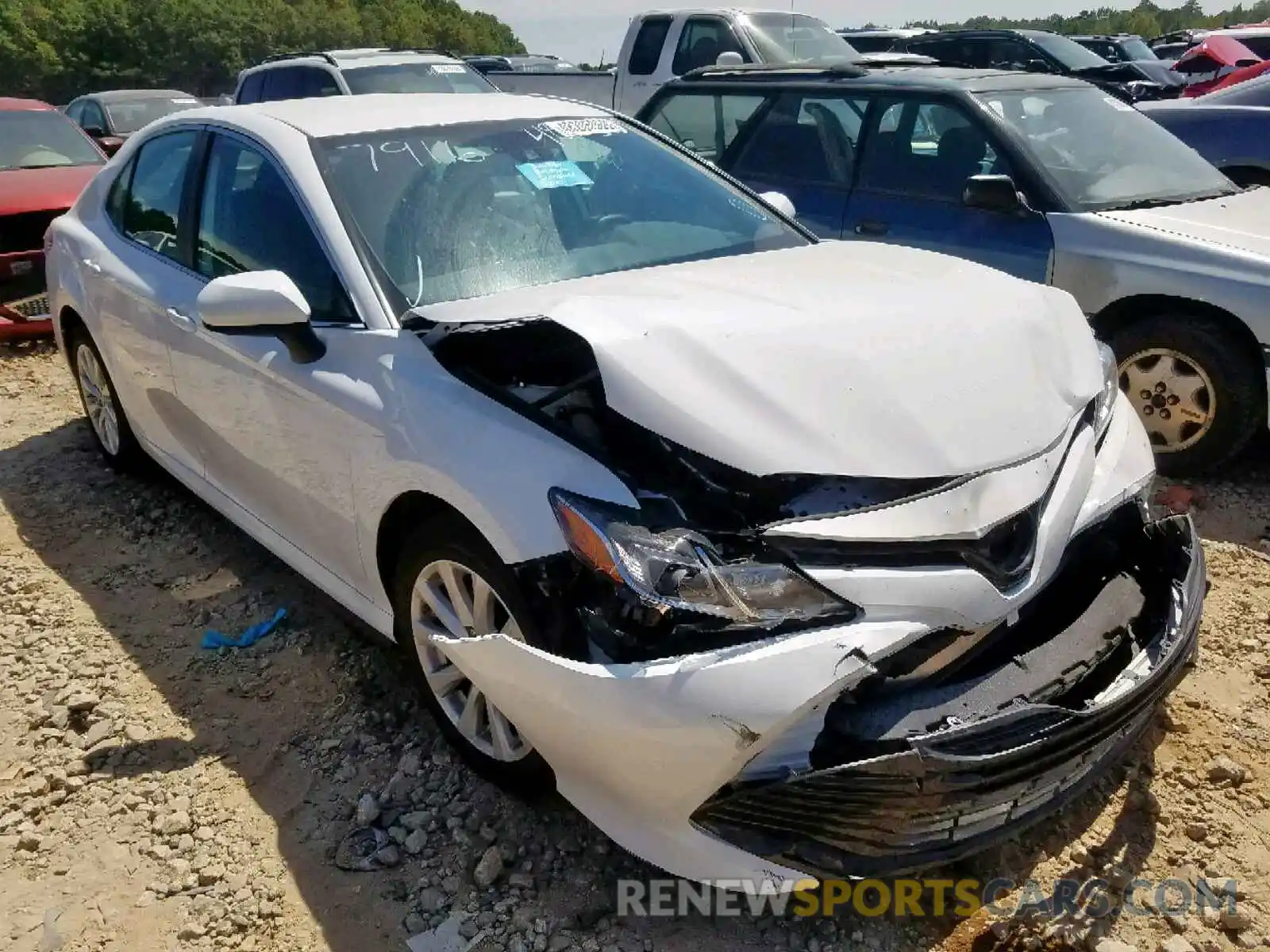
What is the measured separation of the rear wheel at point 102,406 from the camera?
14.9 feet

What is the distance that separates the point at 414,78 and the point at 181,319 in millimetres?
7417

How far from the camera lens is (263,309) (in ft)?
8.87

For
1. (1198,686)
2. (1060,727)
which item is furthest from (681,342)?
(1198,686)

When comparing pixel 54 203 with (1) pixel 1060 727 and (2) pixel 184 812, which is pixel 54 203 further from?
(1) pixel 1060 727

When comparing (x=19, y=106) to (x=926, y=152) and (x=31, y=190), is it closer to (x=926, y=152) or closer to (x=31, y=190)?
(x=31, y=190)

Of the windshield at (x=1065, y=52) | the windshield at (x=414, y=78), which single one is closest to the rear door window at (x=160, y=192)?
the windshield at (x=414, y=78)

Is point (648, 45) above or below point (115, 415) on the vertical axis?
above

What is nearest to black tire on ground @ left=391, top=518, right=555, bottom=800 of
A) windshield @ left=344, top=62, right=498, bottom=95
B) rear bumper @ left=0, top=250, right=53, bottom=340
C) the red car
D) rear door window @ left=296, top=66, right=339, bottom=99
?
the red car

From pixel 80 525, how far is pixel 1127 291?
177 inches

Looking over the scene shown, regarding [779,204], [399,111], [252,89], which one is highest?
[399,111]

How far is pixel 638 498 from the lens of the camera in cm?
218

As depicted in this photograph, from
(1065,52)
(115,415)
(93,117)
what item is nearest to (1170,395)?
(115,415)

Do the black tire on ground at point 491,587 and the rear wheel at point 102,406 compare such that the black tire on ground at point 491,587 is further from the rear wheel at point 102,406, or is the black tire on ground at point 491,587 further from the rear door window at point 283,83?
the rear door window at point 283,83

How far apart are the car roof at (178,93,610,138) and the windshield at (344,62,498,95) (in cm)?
660
